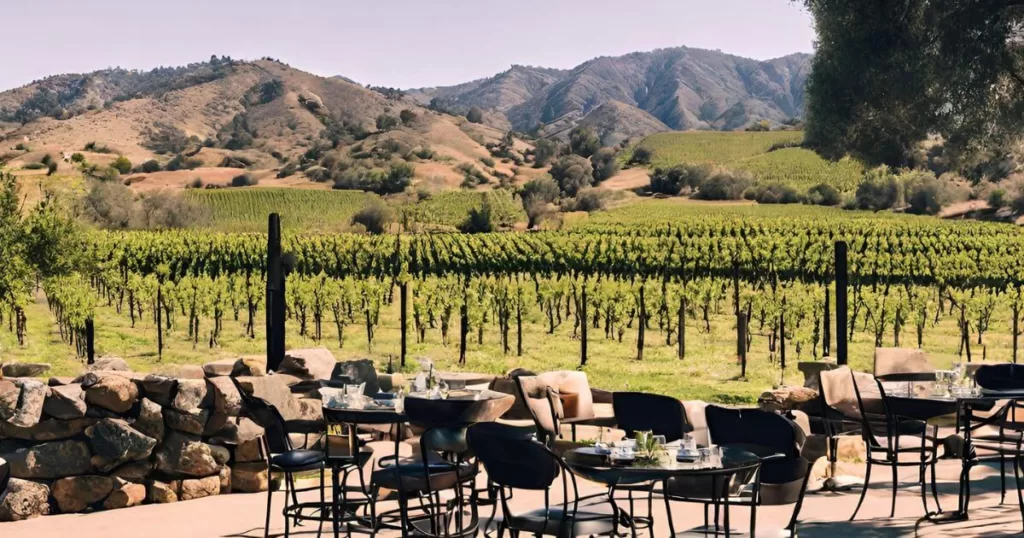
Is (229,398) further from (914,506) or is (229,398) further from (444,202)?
(444,202)

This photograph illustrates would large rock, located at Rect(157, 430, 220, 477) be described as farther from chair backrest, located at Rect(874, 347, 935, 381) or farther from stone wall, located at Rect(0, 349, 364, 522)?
chair backrest, located at Rect(874, 347, 935, 381)

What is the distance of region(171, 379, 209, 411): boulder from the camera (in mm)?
7152

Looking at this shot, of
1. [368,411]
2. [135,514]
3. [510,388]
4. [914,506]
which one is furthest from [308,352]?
[914,506]

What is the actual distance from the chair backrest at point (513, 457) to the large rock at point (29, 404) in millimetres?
3591

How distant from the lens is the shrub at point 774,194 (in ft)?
201

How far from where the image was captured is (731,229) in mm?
41062

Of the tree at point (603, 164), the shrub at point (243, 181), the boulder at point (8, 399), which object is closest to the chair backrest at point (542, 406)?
the boulder at point (8, 399)

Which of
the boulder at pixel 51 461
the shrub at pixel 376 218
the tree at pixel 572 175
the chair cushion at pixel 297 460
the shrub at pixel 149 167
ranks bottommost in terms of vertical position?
the boulder at pixel 51 461

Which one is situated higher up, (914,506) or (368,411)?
(368,411)

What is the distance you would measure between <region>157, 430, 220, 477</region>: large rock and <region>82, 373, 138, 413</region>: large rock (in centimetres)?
37

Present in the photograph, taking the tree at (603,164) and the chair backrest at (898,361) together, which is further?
the tree at (603,164)

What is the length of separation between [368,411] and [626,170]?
256ft

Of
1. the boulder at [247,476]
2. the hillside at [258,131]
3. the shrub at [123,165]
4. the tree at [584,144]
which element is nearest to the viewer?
the boulder at [247,476]

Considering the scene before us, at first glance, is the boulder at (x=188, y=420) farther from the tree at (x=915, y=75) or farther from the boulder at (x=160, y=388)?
the tree at (x=915, y=75)
